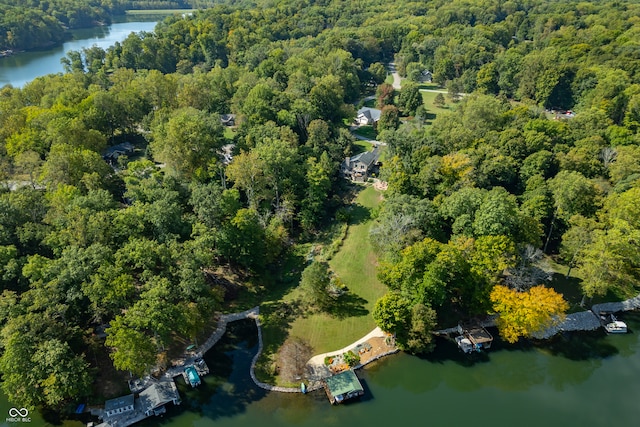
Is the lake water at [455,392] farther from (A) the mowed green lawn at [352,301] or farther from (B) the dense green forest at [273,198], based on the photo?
(A) the mowed green lawn at [352,301]

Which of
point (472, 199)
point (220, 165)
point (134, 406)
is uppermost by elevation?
point (472, 199)

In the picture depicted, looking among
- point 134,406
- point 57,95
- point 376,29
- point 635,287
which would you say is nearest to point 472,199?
point 635,287

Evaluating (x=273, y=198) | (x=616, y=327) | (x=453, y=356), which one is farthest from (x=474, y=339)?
(x=273, y=198)

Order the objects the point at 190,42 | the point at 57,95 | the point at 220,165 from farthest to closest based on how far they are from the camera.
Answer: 1. the point at 190,42
2. the point at 57,95
3. the point at 220,165

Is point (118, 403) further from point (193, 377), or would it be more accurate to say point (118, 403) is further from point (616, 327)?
point (616, 327)

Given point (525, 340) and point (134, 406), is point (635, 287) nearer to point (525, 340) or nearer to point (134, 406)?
point (525, 340)

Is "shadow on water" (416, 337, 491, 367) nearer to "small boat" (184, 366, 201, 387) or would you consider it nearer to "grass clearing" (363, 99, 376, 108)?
"small boat" (184, 366, 201, 387)

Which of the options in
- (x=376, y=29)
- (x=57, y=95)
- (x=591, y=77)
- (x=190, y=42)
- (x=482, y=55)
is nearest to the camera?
(x=57, y=95)
